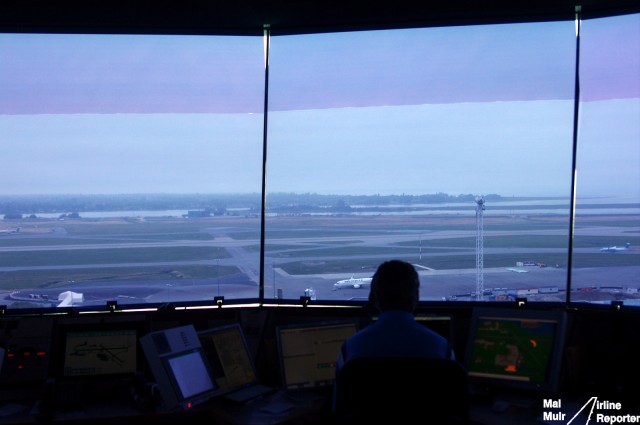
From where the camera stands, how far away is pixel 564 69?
3762mm

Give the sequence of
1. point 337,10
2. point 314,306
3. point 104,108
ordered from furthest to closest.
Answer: point 104,108, point 337,10, point 314,306

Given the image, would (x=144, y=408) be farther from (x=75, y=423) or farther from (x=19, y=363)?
(x=19, y=363)

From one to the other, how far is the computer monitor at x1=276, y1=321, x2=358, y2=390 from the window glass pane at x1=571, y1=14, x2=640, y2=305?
1.81 m

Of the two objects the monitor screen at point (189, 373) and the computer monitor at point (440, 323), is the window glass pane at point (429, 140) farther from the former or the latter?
the monitor screen at point (189, 373)

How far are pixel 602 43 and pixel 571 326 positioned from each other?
2109mm

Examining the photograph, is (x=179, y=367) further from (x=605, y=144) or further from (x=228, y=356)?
(x=605, y=144)

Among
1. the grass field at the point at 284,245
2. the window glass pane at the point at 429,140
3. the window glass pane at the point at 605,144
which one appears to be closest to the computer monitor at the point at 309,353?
the window glass pane at the point at 429,140

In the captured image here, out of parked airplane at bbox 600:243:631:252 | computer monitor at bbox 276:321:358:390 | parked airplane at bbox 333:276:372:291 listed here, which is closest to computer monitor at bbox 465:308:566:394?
computer monitor at bbox 276:321:358:390

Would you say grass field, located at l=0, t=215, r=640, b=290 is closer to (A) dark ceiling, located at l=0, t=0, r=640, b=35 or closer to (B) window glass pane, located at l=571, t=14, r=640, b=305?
(B) window glass pane, located at l=571, t=14, r=640, b=305

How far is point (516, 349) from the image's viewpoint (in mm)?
2807

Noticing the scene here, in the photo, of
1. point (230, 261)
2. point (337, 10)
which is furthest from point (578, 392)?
point (230, 261)

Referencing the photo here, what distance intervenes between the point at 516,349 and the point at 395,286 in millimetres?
1134

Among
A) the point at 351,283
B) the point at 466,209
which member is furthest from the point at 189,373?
the point at 466,209

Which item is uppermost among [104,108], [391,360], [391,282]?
[104,108]
